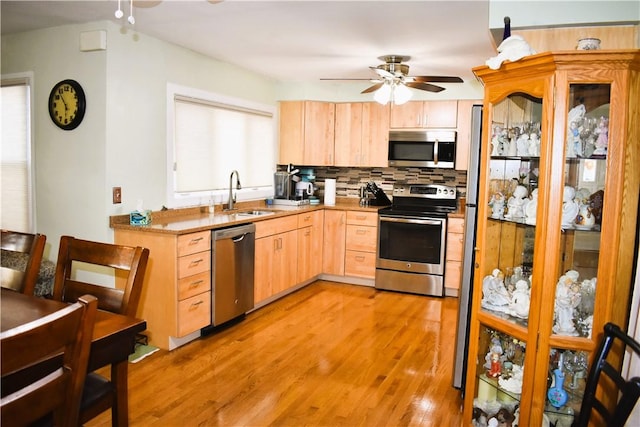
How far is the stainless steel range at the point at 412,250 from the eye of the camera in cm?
504

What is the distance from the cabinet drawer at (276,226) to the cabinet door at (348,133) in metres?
1.16

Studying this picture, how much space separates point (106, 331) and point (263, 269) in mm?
2746

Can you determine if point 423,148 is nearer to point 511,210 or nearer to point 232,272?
point 232,272

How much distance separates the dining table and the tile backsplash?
4398 mm

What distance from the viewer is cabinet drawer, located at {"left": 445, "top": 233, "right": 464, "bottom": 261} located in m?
5.00

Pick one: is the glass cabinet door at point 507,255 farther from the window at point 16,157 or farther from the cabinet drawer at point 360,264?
the window at point 16,157

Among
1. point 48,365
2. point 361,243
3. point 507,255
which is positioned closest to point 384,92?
point 361,243

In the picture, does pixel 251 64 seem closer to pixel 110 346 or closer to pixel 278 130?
pixel 278 130

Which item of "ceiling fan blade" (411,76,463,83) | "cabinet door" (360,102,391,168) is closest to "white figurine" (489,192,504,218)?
"ceiling fan blade" (411,76,463,83)

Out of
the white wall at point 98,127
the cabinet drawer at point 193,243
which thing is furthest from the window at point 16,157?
the cabinet drawer at point 193,243

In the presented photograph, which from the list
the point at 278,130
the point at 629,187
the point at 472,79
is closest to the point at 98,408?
the point at 629,187

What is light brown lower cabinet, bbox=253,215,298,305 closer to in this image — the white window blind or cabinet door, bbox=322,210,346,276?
cabinet door, bbox=322,210,346,276

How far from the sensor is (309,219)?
17.1 feet

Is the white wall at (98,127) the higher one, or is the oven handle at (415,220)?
the white wall at (98,127)
